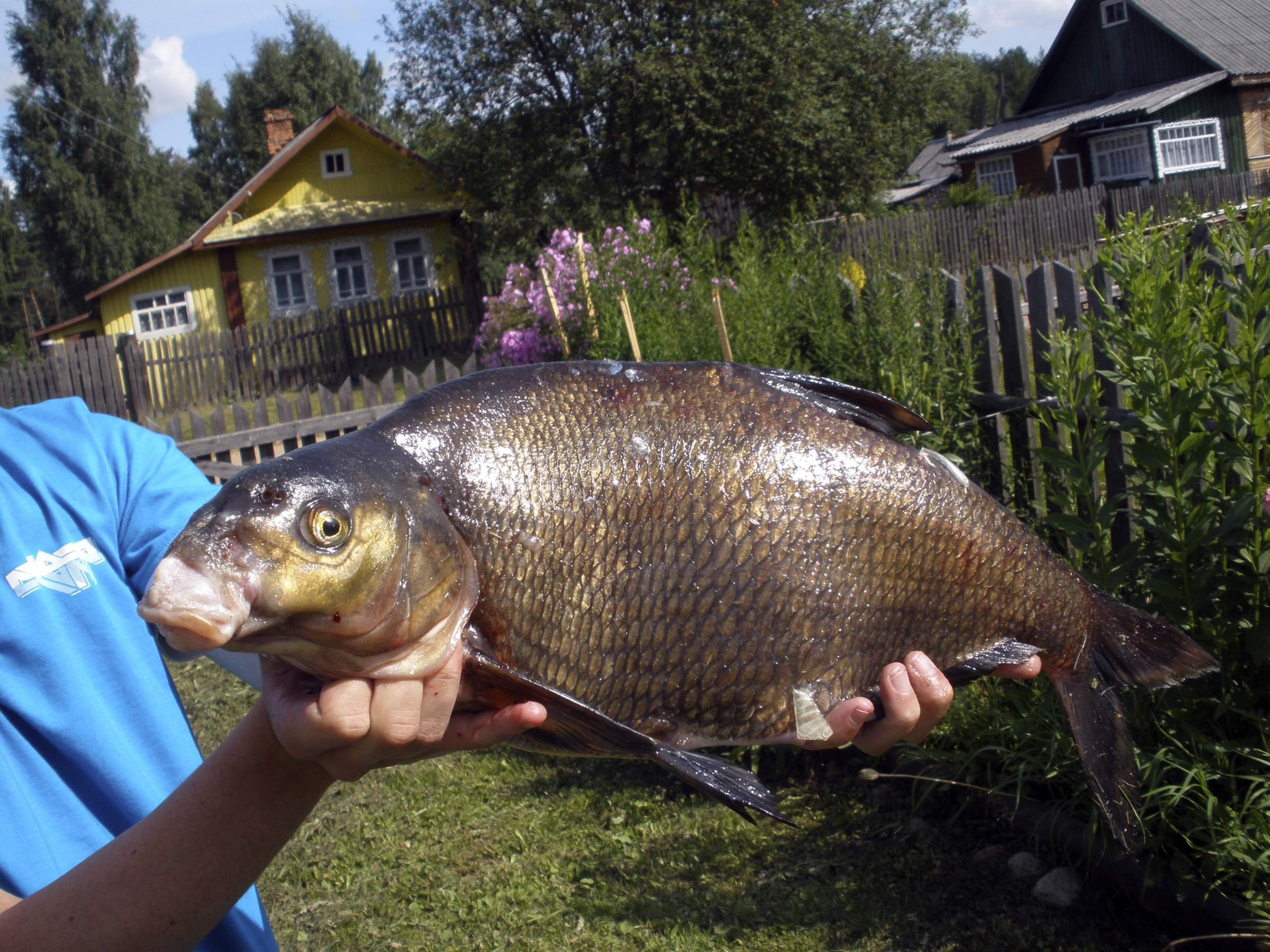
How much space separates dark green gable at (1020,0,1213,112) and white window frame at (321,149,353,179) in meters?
24.9

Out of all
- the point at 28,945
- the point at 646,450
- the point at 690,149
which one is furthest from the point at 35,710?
the point at 690,149

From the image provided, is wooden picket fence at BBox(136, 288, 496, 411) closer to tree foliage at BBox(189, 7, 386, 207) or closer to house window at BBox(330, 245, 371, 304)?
house window at BBox(330, 245, 371, 304)

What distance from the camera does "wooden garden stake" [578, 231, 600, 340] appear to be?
6.30 m

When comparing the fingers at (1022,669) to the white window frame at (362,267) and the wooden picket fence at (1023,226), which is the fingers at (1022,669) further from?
the white window frame at (362,267)

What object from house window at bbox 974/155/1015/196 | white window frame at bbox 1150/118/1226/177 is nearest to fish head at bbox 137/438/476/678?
white window frame at bbox 1150/118/1226/177

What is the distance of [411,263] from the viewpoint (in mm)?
30438

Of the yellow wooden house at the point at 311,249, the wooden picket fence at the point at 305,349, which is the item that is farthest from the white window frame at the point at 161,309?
the wooden picket fence at the point at 305,349

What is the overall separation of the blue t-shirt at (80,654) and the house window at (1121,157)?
3483 cm

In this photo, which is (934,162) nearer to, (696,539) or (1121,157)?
(1121,157)

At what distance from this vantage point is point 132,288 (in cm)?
3020

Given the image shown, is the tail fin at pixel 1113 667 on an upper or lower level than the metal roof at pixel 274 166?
lower

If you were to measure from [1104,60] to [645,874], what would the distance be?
39332 millimetres

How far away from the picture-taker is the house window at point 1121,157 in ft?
106

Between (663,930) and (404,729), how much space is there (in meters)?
2.44
